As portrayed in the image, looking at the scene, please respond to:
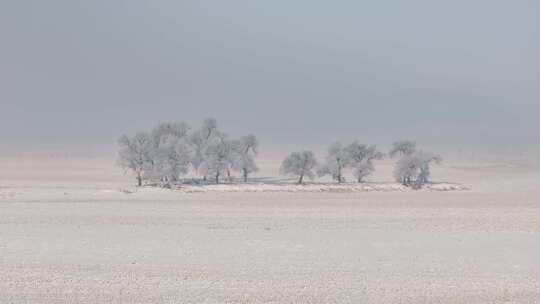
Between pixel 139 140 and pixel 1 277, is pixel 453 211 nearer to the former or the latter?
pixel 1 277

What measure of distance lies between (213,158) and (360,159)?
8.71 m

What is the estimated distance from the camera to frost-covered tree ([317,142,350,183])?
4191 cm

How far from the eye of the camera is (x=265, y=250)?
52.1 ft

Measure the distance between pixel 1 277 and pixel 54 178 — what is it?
3226 centimetres

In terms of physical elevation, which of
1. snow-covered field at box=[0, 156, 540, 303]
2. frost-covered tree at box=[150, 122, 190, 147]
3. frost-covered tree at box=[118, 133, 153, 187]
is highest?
frost-covered tree at box=[150, 122, 190, 147]

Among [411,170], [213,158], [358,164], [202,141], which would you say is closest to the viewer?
[411,170]

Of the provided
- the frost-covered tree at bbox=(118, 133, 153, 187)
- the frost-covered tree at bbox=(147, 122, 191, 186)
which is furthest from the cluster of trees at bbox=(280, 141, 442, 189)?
the frost-covered tree at bbox=(118, 133, 153, 187)

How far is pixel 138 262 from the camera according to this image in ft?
47.0

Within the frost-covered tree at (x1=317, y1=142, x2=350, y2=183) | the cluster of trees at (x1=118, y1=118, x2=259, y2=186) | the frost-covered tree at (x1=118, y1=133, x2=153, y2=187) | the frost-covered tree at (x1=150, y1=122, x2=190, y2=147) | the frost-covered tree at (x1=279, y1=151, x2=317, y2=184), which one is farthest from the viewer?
the frost-covered tree at (x1=317, y1=142, x2=350, y2=183)

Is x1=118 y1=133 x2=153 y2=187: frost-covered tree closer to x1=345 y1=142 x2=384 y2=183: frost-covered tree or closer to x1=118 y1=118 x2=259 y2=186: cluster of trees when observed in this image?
x1=118 y1=118 x2=259 y2=186: cluster of trees

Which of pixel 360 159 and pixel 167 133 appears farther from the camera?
pixel 360 159

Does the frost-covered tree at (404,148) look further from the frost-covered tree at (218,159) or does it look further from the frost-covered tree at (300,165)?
the frost-covered tree at (218,159)

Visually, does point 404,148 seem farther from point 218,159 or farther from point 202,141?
point 202,141

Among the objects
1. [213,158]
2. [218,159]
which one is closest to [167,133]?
[213,158]
